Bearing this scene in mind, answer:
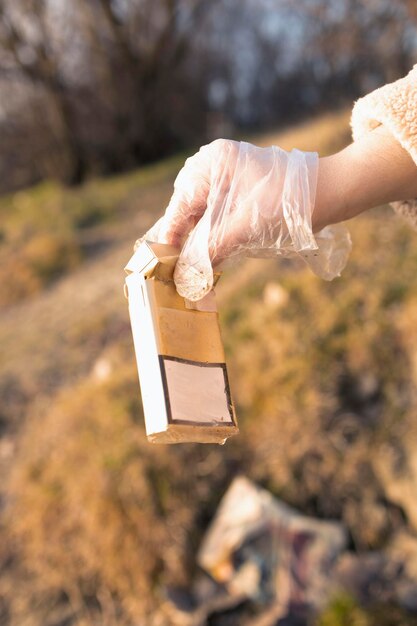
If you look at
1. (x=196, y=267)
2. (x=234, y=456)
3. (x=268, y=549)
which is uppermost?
(x=196, y=267)

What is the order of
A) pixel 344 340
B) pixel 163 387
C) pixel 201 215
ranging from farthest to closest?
1. pixel 344 340
2. pixel 201 215
3. pixel 163 387

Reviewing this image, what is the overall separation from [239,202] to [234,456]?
2403 millimetres

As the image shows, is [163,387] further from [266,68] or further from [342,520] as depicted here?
[266,68]

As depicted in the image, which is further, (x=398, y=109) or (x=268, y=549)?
(x=268, y=549)

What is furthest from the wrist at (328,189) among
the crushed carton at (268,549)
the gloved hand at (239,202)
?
the crushed carton at (268,549)

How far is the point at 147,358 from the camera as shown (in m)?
1.25

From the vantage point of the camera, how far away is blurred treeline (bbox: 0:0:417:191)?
9094mm

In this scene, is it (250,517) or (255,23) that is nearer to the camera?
(250,517)

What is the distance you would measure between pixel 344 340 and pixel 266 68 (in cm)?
890

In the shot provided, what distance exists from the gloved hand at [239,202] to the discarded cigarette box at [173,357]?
45 mm

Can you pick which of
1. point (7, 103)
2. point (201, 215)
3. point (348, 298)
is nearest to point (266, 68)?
point (7, 103)

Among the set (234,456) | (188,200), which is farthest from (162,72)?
(188,200)

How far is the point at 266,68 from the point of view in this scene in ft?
38.3

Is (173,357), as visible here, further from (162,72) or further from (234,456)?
(162,72)
